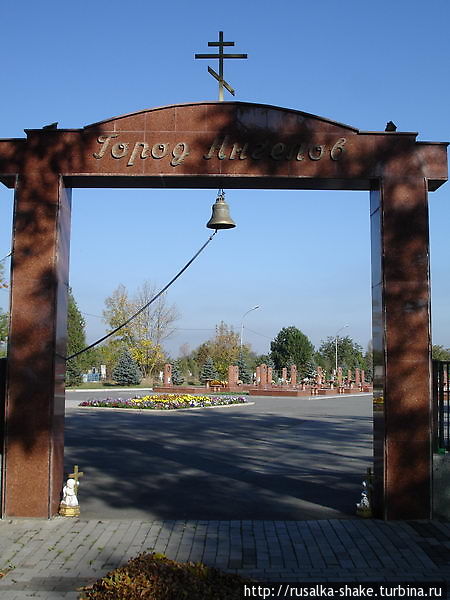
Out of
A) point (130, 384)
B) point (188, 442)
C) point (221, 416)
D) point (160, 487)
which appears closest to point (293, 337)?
point (130, 384)

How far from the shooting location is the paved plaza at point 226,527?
579 centimetres

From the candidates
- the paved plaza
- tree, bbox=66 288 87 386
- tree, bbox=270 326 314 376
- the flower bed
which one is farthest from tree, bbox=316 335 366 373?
the paved plaza

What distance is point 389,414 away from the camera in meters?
7.71

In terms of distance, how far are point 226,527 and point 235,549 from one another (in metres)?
0.93

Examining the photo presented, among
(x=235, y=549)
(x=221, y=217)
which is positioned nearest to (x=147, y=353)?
(x=221, y=217)

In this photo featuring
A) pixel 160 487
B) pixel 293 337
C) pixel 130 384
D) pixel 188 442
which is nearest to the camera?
pixel 160 487

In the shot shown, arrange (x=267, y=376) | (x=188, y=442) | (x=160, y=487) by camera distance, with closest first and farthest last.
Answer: (x=160, y=487) → (x=188, y=442) → (x=267, y=376)

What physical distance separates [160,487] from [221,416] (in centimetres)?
1559

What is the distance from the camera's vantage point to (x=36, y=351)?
7.93 m

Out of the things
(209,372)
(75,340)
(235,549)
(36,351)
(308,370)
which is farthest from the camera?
(308,370)

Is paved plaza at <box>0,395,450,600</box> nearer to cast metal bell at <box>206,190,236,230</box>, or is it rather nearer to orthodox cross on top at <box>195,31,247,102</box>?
cast metal bell at <box>206,190,236,230</box>

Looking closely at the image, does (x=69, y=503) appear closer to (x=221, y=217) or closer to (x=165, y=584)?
(x=165, y=584)

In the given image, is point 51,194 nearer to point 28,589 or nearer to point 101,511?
point 101,511

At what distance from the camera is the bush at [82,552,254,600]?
14.9 ft
